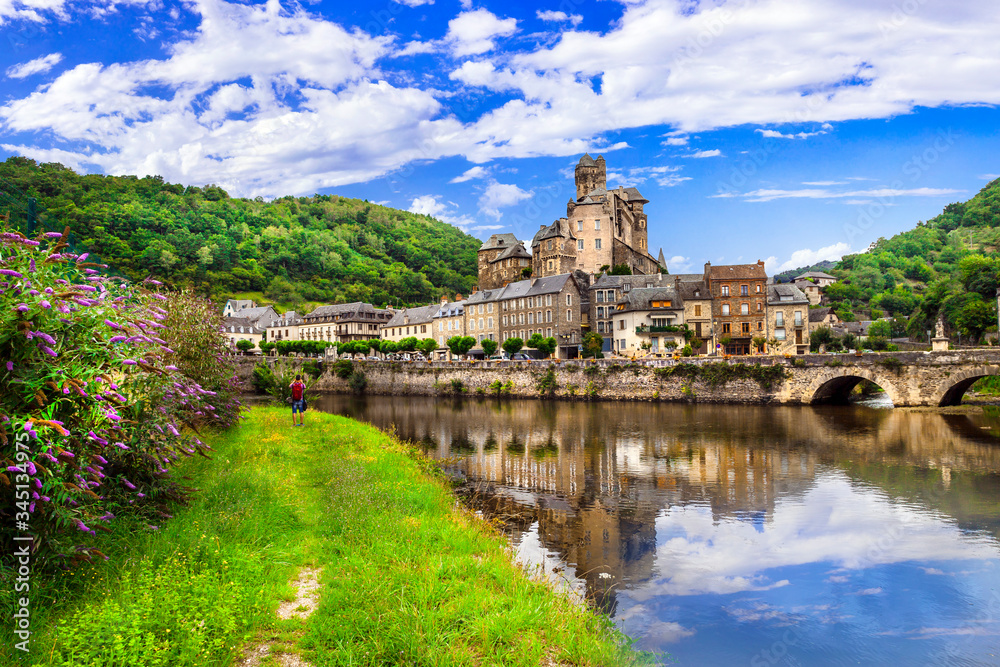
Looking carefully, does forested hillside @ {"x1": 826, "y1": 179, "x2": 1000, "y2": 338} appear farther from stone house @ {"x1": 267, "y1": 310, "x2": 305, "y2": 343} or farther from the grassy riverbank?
stone house @ {"x1": 267, "y1": 310, "x2": 305, "y2": 343}

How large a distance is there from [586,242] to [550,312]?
17299mm

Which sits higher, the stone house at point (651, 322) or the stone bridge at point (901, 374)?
the stone house at point (651, 322)

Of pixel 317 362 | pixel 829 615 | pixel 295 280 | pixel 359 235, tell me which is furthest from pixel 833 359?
pixel 359 235

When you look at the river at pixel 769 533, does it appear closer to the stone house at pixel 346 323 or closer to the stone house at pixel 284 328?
the stone house at pixel 346 323

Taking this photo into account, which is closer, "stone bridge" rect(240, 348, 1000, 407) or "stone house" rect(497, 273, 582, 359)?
"stone bridge" rect(240, 348, 1000, 407)

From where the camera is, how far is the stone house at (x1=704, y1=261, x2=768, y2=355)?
6431 centimetres

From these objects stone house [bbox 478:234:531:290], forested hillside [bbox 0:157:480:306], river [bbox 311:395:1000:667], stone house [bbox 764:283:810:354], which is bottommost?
river [bbox 311:395:1000:667]

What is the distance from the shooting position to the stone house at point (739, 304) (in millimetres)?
64312

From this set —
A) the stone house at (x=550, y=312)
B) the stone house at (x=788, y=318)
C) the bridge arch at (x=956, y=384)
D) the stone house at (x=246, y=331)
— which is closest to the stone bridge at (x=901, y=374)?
the bridge arch at (x=956, y=384)

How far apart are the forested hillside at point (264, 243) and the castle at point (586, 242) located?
1474 inches

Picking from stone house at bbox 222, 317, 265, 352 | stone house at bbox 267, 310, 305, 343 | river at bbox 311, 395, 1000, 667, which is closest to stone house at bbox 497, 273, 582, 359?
river at bbox 311, 395, 1000, 667

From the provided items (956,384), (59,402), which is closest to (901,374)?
(956,384)

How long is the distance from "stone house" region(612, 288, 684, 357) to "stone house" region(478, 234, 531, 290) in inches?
1186

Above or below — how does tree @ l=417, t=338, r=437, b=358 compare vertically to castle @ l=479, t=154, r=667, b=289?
below
